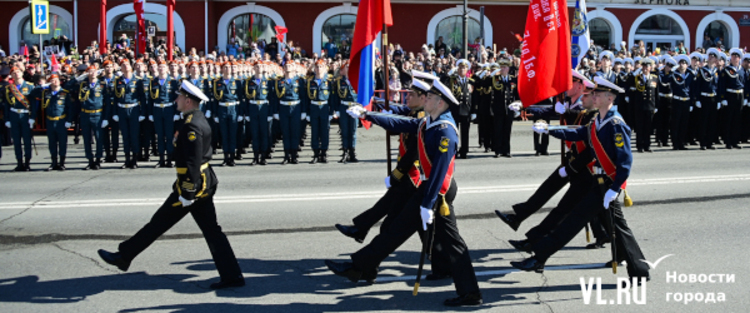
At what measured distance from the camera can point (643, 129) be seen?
53.0 feet

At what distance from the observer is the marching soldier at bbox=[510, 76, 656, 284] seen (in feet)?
20.8

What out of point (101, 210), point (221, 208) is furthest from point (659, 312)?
point (101, 210)

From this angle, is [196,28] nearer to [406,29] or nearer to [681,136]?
[406,29]

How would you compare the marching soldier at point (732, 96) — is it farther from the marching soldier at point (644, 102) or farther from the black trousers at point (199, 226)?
the black trousers at point (199, 226)

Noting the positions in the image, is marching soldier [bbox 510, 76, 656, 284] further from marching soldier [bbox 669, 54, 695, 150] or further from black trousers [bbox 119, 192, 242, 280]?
marching soldier [bbox 669, 54, 695, 150]

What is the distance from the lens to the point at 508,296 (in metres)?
6.27

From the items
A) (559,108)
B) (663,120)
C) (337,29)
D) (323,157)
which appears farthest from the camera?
(337,29)

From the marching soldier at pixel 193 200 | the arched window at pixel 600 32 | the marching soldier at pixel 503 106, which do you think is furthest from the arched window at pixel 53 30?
the marching soldier at pixel 193 200

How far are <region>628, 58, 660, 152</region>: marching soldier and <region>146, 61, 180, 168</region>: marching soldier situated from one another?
9958 millimetres

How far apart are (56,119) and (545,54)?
32.4ft

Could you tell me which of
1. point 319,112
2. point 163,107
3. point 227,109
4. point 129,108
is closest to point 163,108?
point 163,107

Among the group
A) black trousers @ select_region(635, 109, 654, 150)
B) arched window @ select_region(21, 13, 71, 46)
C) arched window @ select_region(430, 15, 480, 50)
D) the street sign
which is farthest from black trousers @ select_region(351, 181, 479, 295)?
arched window @ select_region(21, 13, 71, 46)

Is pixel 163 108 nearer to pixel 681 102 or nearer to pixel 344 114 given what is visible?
pixel 344 114

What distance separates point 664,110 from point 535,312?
12.7 meters
